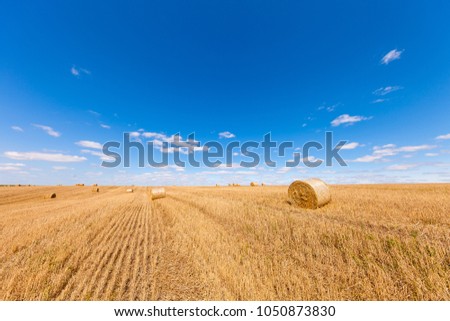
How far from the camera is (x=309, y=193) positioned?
1252 centimetres

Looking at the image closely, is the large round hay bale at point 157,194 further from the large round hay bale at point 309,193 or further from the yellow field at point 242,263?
the large round hay bale at point 309,193

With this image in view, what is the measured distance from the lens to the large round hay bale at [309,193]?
12.2 meters

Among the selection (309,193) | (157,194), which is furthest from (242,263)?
(157,194)

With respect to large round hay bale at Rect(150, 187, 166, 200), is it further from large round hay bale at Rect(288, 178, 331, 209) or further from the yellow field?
large round hay bale at Rect(288, 178, 331, 209)

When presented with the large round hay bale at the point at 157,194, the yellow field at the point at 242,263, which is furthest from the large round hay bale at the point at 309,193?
the large round hay bale at the point at 157,194

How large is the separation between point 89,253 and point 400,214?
12.2m

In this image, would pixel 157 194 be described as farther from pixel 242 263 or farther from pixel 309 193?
pixel 242 263

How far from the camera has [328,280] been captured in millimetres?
4207

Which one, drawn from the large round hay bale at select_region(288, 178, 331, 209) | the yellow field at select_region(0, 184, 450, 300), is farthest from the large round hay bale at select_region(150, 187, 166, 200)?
the large round hay bale at select_region(288, 178, 331, 209)

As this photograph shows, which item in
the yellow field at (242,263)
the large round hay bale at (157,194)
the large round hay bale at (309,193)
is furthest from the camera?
the large round hay bale at (157,194)

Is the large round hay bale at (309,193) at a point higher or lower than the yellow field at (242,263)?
higher
